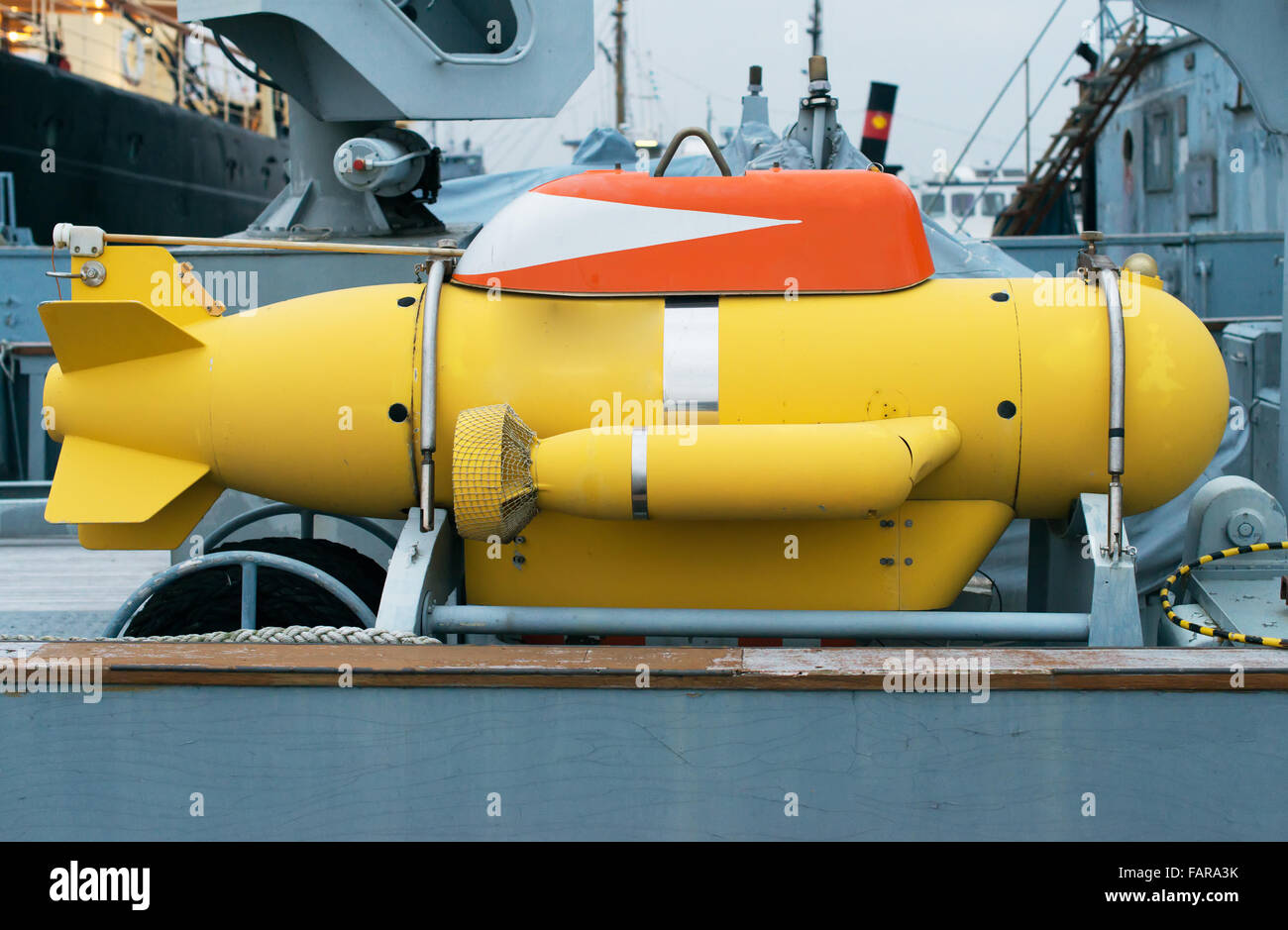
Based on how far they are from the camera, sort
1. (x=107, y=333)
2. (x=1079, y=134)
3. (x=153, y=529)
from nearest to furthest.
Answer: (x=107, y=333), (x=153, y=529), (x=1079, y=134)

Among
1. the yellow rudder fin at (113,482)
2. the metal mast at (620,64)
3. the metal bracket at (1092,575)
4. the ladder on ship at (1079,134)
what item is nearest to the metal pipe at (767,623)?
the metal bracket at (1092,575)

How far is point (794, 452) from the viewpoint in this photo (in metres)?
2.88

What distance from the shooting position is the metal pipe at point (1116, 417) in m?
3.10

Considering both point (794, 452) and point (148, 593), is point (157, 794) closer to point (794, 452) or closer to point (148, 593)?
point (148, 593)

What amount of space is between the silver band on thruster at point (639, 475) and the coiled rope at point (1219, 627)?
143cm

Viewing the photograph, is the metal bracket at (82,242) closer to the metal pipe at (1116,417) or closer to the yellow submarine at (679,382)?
the yellow submarine at (679,382)

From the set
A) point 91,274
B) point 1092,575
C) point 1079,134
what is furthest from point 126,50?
point 1092,575

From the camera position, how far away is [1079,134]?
15031 millimetres

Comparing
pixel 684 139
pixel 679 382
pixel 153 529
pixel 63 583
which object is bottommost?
pixel 63 583

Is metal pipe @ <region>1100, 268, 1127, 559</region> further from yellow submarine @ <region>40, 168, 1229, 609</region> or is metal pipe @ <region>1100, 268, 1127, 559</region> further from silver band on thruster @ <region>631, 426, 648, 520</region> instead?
silver band on thruster @ <region>631, 426, 648, 520</region>

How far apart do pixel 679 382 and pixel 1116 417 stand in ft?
3.71

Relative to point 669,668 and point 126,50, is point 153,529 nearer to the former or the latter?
point 669,668

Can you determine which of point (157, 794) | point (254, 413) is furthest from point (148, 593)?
point (157, 794)
